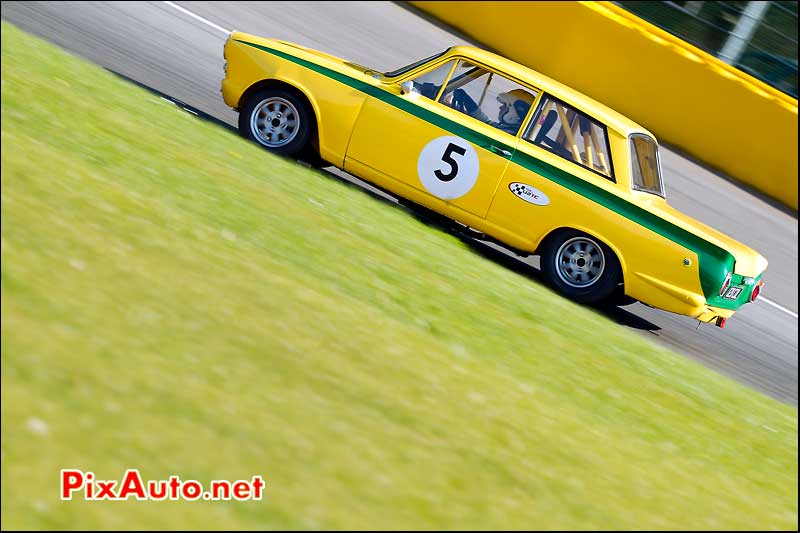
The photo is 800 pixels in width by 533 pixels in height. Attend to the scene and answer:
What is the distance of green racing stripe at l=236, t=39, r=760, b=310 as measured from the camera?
9070 mm

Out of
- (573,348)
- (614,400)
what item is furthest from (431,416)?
(573,348)

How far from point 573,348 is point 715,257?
6.33ft

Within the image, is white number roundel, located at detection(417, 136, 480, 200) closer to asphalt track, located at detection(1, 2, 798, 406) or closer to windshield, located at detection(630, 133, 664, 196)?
asphalt track, located at detection(1, 2, 798, 406)

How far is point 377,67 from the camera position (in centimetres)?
1570

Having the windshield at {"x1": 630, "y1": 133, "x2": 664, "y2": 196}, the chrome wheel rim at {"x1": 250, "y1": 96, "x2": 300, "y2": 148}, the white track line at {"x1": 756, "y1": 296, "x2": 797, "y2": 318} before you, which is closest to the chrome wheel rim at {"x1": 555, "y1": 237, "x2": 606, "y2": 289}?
the windshield at {"x1": 630, "y1": 133, "x2": 664, "y2": 196}

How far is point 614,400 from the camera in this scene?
23.2 ft

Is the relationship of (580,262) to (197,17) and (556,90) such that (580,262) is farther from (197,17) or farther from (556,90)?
(197,17)

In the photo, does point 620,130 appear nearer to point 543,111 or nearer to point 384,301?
point 543,111

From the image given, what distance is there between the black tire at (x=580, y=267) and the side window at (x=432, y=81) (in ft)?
5.23

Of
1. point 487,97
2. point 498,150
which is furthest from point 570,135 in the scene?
point 487,97

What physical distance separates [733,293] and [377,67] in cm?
763

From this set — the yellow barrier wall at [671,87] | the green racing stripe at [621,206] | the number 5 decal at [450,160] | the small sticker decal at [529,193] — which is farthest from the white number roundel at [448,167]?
the yellow barrier wall at [671,87]

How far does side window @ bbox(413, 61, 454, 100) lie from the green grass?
1359 millimetres

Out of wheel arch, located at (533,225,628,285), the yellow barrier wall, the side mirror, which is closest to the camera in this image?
wheel arch, located at (533,225,628,285)
